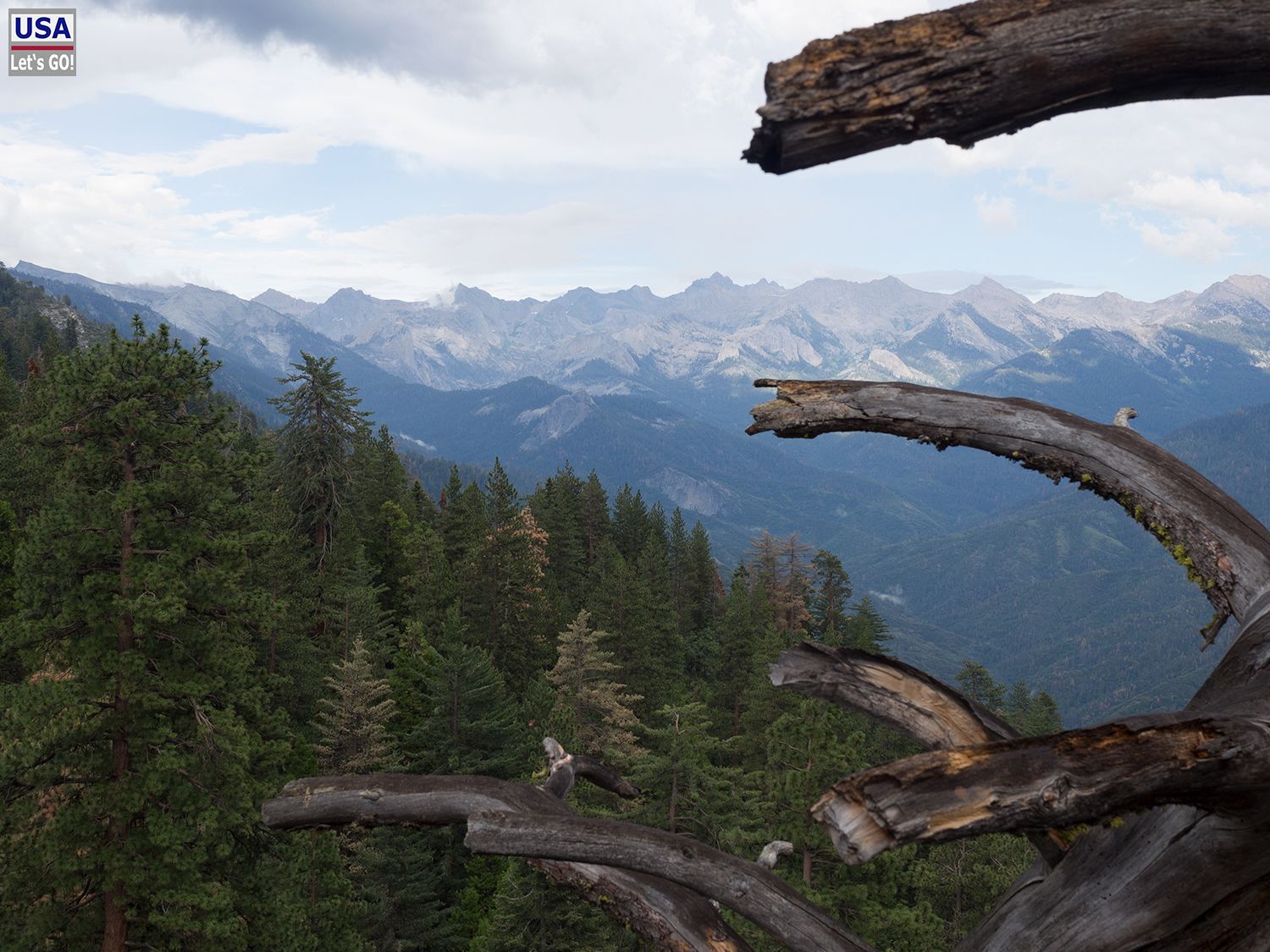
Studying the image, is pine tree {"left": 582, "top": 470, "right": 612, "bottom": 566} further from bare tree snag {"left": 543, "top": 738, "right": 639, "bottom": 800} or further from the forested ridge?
bare tree snag {"left": 543, "top": 738, "right": 639, "bottom": 800}

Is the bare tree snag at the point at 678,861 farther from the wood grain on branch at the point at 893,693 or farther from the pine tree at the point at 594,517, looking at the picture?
the pine tree at the point at 594,517

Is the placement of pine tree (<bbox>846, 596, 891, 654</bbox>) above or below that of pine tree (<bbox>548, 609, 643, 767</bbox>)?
A: below

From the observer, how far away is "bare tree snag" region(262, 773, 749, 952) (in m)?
4.09

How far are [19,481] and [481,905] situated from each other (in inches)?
1107

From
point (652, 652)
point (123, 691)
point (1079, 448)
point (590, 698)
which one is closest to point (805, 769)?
point (123, 691)

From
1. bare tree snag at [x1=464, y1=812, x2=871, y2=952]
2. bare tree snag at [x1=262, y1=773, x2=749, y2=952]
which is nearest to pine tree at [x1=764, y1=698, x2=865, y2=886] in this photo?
bare tree snag at [x1=262, y1=773, x2=749, y2=952]

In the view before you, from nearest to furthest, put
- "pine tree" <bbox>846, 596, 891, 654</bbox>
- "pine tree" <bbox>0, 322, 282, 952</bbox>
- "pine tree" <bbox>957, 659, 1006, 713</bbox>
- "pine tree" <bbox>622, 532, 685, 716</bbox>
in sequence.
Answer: "pine tree" <bbox>0, 322, 282, 952</bbox> → "pine tree" <bbox>622, 532, 685, 716</bbox> → "pine tree" <bbox>957, 659, 1006, 713</bbox> → "pine tree" <bbox>846, 596, 891, 654</bbox>

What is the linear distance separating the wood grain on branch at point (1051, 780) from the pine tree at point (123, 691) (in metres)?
14.7

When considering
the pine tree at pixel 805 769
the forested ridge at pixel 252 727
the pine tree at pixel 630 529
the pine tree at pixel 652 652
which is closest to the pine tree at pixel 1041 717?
the forested ridge at pixel 252 727

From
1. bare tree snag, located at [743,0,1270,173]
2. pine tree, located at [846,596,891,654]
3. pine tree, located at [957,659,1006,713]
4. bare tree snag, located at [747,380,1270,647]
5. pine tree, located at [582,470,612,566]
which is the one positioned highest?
bare tree snag, located at [743,0,1270,173]

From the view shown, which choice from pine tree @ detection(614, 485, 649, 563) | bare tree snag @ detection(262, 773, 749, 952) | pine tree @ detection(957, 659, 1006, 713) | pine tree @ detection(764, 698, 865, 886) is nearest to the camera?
bare tree snag @ detection(262, 773, 749, 952)

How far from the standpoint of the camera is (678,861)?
394 centimetres

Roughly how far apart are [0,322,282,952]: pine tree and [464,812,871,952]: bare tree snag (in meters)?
12.7

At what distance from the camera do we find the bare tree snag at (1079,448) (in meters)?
3.65
